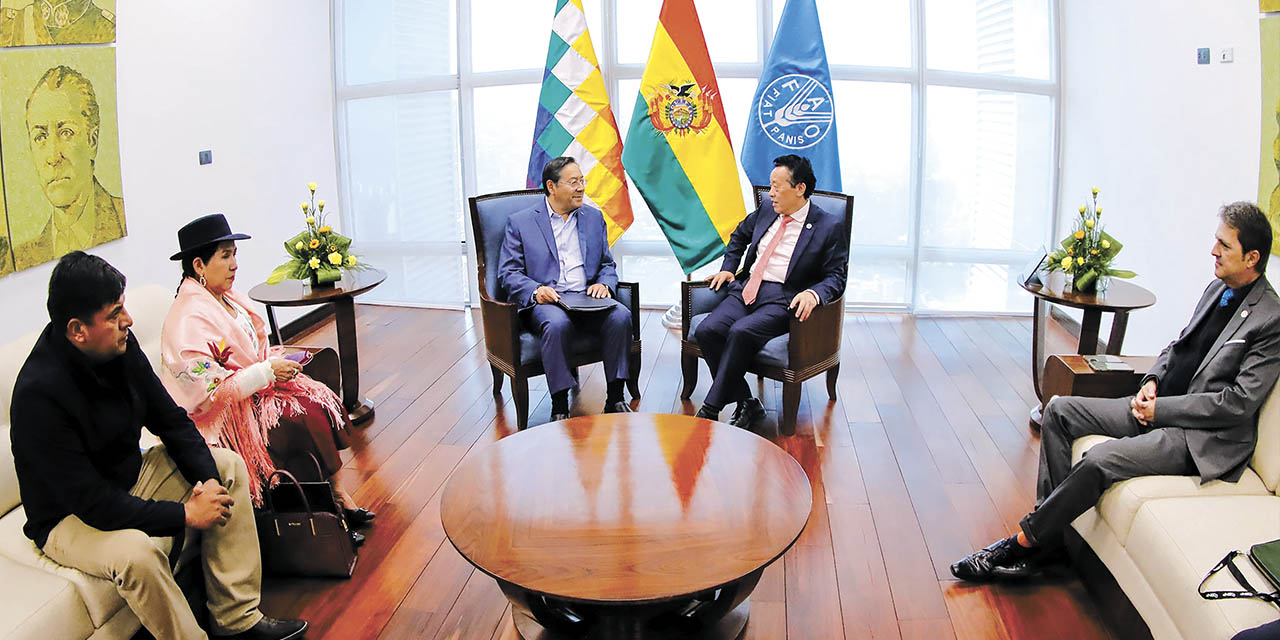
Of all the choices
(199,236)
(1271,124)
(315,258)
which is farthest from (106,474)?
(1271,124)

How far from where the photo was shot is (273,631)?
8.36ft

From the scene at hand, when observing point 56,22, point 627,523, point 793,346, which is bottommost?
point 627,523

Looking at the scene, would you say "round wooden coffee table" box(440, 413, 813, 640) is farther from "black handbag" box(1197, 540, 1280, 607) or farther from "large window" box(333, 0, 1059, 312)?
"large window" box(333, 0, 1059, 312)

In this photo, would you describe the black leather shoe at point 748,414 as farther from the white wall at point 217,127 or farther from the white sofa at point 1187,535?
the white wall at point 217,127

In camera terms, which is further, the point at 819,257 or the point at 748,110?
the point at 748,110

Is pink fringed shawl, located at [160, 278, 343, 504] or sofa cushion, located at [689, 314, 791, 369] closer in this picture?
pink fringed shawl, located at [160, 278, 343, 504]

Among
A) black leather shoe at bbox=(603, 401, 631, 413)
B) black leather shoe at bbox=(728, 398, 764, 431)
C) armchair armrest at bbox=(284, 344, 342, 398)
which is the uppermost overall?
armchair armrest at bbox=(284, 344, 342, 398)

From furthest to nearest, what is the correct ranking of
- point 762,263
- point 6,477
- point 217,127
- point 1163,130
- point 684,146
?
point 684,146 → point 217,127 → point 1163,130 → point 762,263 → point 6,477

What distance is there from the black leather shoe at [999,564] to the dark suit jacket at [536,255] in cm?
202

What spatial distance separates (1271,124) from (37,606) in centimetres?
426

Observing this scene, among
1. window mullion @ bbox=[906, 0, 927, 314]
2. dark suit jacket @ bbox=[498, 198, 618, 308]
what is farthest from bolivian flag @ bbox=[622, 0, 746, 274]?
window mullion @ bbox=[906, 0, 927, 314]

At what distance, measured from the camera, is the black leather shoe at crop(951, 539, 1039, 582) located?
9.17 ft

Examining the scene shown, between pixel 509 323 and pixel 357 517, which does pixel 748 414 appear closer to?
pixel 509 323

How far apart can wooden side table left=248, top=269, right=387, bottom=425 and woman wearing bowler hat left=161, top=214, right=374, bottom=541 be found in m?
0.81
